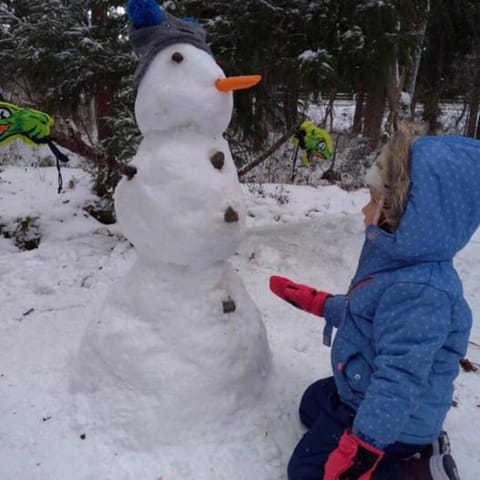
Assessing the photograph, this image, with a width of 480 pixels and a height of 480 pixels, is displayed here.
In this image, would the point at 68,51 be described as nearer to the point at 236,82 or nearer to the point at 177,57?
the point at 177,57

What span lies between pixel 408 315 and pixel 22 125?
2.01 metres

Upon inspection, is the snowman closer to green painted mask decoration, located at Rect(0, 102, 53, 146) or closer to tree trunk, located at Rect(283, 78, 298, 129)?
green painted mask decoration, located at Rect(0, 102, 53, 146)

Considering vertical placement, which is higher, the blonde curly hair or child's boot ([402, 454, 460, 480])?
the blonde curly hair

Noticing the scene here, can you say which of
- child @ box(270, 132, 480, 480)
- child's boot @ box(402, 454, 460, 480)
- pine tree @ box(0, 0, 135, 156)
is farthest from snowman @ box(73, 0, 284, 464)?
pine tree @ box(0, 0, 135, 156)

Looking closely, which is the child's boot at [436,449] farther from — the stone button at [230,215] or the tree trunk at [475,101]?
the tree trunk at [475,101]

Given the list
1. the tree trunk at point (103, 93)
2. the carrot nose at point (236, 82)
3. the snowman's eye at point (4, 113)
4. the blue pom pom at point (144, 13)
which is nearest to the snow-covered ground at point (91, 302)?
the tree trunk at point (103, 93)

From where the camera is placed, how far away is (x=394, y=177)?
1.56 meters

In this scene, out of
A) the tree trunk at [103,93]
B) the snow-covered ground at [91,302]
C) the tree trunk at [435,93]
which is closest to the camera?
the snow-covered ground at [91,302]

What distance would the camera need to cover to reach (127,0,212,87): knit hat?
196cm

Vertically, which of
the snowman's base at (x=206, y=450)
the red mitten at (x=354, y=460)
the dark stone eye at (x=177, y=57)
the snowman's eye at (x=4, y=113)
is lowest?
the snowman's base at (x=206, y=450)

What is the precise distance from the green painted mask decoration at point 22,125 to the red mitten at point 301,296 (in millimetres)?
1408

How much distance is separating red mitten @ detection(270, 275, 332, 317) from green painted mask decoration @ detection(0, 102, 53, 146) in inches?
55.4

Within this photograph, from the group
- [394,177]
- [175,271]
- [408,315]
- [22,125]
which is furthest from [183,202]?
[22,125]

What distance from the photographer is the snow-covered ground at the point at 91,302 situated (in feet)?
6.41
